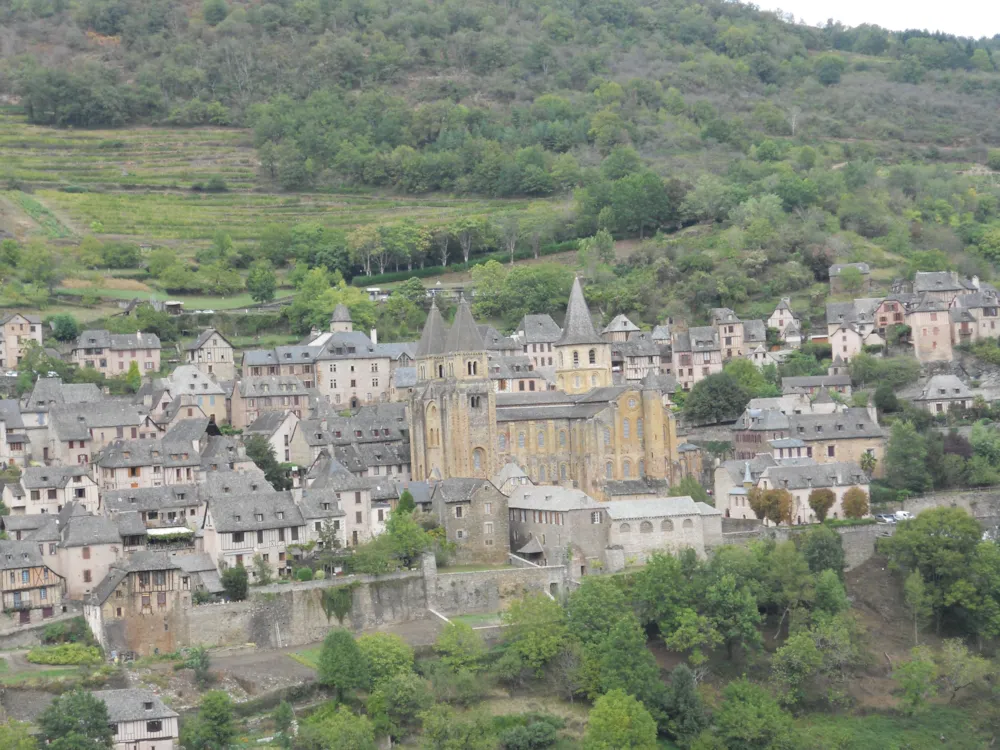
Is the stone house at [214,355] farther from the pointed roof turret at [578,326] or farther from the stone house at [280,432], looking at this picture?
the pointed roof turret at [578,326]

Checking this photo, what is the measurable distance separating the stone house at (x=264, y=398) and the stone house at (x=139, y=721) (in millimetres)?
35318

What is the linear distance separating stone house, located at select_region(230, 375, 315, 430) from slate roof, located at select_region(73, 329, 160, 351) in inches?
359

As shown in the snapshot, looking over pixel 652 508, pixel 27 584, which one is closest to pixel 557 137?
pixel 652 508

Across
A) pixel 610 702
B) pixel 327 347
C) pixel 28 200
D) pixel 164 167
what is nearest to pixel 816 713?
pixel 610 702

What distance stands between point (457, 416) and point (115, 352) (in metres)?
27.6

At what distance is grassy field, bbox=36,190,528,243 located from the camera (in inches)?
5423

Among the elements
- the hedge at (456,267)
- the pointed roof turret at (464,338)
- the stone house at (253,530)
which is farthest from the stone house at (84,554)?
the hedge at (456,267)

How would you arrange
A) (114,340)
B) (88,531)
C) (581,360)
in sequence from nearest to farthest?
(88,531) → (581,360) → (114,340)

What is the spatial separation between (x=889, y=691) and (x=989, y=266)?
55687 millimetres

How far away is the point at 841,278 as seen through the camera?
12100cm

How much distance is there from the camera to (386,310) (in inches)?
4656

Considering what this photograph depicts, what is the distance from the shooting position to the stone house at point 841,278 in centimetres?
12073

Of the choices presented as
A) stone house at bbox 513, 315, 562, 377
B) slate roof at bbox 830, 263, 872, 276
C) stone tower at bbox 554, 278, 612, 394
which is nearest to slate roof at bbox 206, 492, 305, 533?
stone tower at bbox 554, 278, 612, 394

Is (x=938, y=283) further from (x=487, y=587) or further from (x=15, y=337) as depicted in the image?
(x=15, y=337)
